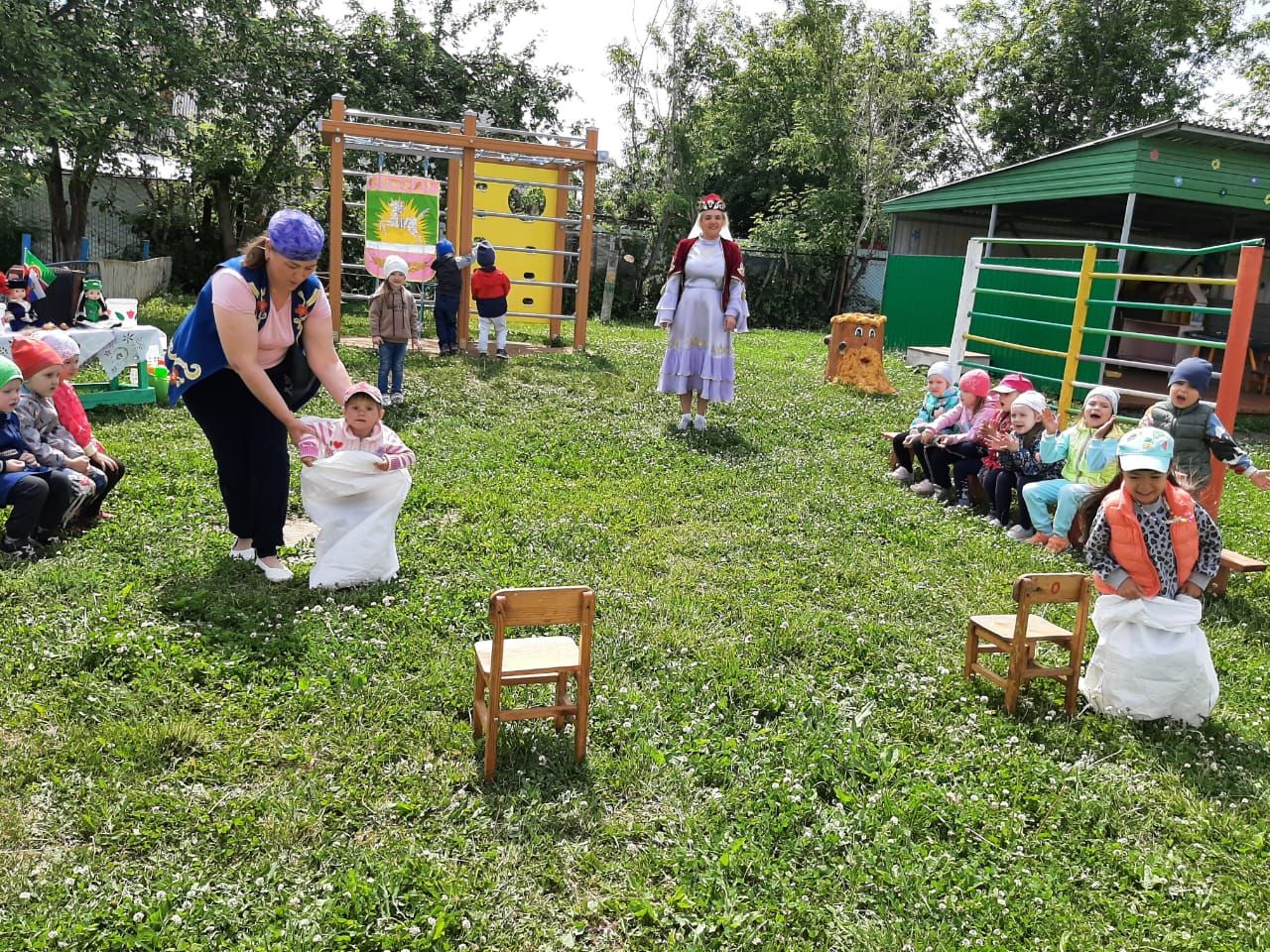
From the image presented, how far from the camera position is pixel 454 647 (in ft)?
13.9

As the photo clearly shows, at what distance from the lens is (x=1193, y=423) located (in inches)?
228

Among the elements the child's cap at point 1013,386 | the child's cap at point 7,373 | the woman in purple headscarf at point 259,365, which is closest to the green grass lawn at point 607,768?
the woman in purple headscarf at point 259,365

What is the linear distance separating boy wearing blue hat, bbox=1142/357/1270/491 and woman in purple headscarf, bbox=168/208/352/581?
15.5ft

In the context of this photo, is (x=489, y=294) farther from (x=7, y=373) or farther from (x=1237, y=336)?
(x=1237, y=336)

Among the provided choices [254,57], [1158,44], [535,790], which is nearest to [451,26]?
[254,57]

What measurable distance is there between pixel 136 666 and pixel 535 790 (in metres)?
1.79

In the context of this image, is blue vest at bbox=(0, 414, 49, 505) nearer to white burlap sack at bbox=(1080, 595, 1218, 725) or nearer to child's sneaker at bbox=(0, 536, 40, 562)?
child's sneaker at bbox=(0, 536, 40, 562)

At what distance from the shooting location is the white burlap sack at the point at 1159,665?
3916 mm

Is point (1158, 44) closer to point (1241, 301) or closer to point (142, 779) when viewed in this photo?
point (1241, 301)

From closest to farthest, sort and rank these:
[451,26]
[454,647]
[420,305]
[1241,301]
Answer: [454,647] < [1241,301] < [420,305] < [451,26]

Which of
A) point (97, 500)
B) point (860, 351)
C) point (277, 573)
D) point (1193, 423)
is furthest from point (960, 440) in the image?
point (97, 500)

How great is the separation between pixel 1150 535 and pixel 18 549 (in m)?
5.35

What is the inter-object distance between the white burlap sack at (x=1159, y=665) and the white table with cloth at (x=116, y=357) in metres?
7.77

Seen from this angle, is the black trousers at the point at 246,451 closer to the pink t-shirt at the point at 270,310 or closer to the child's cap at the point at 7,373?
the pink t-shirt at the point at 270,310
